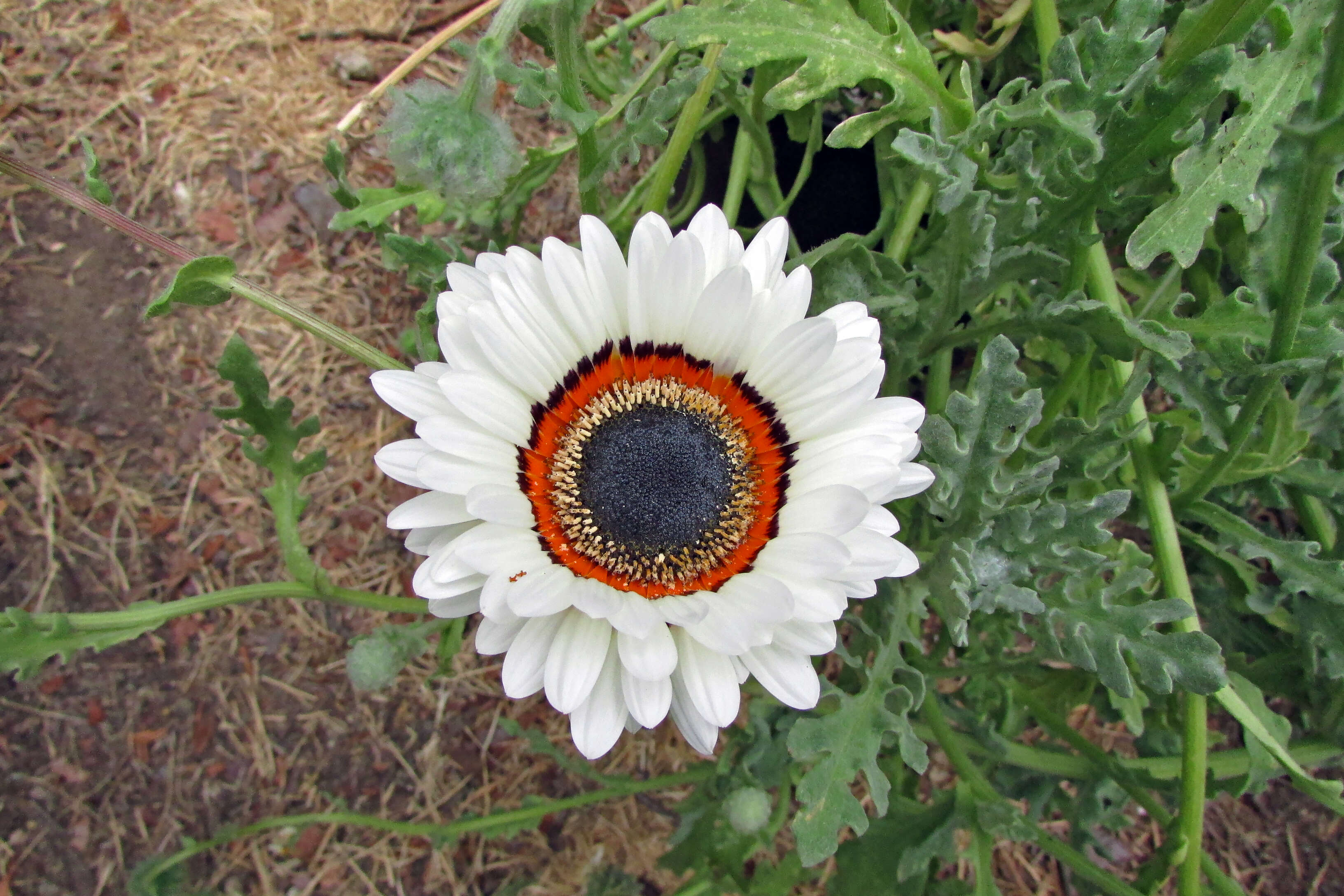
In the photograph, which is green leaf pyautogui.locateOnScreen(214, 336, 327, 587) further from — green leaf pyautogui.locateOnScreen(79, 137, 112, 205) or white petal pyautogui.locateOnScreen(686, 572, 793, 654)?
white petal pyautogui.locateOnScreen(686, 572, 793, 654)

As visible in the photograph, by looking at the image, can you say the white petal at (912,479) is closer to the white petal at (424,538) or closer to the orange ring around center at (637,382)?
the orange ring around center at (637,382)

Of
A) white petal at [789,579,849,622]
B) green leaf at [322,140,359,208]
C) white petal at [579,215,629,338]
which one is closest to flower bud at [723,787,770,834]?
white petal at [789,579,849,622]

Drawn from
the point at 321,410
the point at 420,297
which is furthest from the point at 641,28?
the point at 321,410

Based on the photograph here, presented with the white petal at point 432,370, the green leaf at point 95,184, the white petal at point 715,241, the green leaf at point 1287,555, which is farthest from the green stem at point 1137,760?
the green leaf at point 95,184

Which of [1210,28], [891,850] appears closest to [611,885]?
[891,850]

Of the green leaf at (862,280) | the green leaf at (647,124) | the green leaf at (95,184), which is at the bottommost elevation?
the green leaf at (862,280)

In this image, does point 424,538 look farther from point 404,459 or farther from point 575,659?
point 575,659
